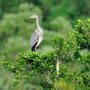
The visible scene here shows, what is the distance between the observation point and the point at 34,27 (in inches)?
2189

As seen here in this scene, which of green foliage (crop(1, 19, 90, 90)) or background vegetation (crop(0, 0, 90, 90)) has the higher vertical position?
green foliage (crop(1, 19, 90, 90))

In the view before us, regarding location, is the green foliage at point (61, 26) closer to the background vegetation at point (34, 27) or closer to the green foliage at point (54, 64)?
the background vegetation at point (34, 27)

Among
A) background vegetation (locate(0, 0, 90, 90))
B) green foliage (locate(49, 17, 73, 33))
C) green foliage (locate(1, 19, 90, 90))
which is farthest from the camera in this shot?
green foliage (locate(49, 17, 73, 33))

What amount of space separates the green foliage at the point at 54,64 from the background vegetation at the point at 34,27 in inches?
6.6

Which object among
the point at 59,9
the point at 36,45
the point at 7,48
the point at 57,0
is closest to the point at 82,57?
the point at 36,45

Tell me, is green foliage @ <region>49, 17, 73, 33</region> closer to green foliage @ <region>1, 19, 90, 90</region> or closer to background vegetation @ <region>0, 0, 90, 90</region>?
background vegetation @ <region>0, 0, 90, 90</region>

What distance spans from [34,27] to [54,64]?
3830cm

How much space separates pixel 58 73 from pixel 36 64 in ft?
3.18

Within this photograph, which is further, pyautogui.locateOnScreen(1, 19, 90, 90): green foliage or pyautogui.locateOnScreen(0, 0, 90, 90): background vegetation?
pyautogui.locateOnScreen(0, 0, 90, 90): background vegetation

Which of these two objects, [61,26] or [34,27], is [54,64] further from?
[61,26]

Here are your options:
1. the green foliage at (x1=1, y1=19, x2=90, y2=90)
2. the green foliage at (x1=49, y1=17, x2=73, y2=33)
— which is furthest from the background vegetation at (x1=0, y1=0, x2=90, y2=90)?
the green foliage at (x1=1, y1=19, x2=90, y2=90)

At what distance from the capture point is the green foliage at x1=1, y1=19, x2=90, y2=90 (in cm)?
1712

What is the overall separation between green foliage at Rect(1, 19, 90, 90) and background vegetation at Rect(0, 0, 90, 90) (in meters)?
0.17

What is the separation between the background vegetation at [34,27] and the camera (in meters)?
18.7
